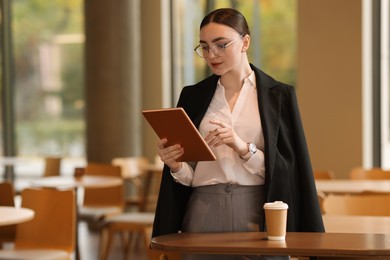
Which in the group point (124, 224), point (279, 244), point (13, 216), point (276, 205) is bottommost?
point (124, 224)

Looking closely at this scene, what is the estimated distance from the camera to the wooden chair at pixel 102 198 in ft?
25.3

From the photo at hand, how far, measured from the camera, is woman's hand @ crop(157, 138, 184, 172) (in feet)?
8.75

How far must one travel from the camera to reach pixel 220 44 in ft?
8.83

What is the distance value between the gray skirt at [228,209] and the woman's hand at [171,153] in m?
0.14

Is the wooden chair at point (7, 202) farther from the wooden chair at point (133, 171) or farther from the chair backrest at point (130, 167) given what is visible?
the chair backrest at point (130, 167)

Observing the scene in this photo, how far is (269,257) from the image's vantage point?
8.75 ft

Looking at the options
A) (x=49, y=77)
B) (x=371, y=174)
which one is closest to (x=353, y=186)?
(x=371, y=174)

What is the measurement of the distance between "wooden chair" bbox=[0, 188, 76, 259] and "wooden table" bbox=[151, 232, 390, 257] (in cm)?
233

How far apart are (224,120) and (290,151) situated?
244 millimetres

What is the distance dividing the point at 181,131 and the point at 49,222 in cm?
254

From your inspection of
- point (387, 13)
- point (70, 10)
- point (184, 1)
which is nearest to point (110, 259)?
point (387, 13)

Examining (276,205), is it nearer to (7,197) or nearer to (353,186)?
(7,197)

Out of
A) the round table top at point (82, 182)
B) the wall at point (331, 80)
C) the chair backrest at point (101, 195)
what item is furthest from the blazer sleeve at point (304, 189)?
the wall at point (331, 80)

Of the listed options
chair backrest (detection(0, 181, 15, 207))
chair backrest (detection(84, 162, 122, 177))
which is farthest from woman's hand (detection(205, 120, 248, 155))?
chair backrest (detection(84, 162, 122, 177))
